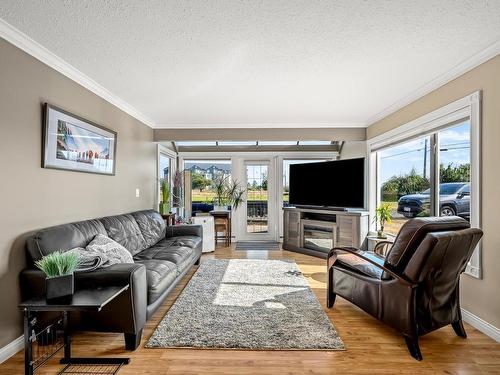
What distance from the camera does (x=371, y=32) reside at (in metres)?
2.12

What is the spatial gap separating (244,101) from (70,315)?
300 cm

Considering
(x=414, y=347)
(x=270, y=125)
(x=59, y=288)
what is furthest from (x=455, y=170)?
(x=59, y=288)

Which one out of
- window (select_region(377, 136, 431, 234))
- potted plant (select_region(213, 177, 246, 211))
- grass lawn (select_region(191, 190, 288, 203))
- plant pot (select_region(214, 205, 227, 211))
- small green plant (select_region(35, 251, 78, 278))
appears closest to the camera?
small green plant (select_region(35, 251, 78, 278))

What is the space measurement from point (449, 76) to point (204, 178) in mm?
5020

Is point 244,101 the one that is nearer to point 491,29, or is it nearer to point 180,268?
point 180,268

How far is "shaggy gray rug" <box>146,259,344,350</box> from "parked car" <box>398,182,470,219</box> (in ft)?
5.86

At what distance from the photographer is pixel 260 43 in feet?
7.48

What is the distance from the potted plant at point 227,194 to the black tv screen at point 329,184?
1252 mm

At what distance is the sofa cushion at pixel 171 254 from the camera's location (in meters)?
3.10

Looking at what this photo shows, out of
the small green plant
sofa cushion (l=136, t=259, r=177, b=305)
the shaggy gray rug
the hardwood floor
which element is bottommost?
the hardwood floor

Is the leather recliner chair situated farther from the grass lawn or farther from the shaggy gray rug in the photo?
the grass lawn

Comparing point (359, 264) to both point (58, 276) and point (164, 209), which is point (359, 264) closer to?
point (58, 276)

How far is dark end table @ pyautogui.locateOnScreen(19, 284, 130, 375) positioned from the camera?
1.60 meters

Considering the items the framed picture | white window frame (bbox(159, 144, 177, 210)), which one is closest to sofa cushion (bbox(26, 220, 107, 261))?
the framed picture
